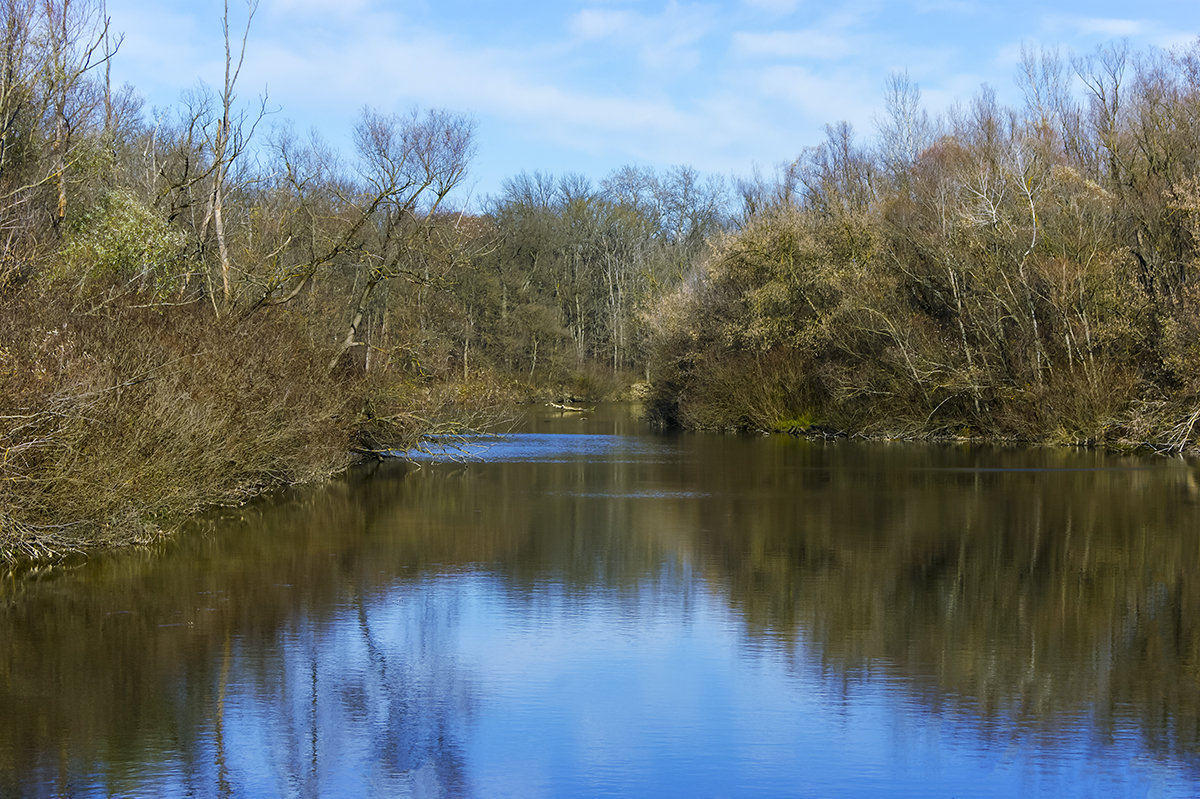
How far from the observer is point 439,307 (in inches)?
2509

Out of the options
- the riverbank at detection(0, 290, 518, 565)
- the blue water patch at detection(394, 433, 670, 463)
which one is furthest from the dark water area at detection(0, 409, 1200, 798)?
the blue water patch at detection(394, 433, 670, 463)

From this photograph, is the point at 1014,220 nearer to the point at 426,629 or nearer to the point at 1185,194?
the point at 1185,194

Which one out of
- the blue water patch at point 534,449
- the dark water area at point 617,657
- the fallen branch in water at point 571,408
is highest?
the fallen branch in water at point 571,408

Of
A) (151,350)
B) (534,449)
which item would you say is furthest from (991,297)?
(151,350)

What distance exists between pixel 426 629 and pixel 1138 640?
6268 mm

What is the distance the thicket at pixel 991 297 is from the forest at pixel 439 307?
11 cm

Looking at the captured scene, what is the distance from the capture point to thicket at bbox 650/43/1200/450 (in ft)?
119

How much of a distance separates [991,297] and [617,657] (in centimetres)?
3173

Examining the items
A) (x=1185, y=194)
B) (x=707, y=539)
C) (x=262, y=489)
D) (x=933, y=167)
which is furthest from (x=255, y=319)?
(x=933, y=167)

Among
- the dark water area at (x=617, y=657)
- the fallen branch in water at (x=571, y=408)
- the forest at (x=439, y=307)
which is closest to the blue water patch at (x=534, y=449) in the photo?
the forest at (x=439, y=307)

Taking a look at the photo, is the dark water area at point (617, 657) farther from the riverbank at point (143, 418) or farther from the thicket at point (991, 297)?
the thicket at point (991, 297)

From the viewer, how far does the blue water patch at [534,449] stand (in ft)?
108

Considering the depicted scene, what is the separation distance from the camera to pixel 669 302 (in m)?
56.7

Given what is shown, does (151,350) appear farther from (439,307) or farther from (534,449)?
(439,307)
